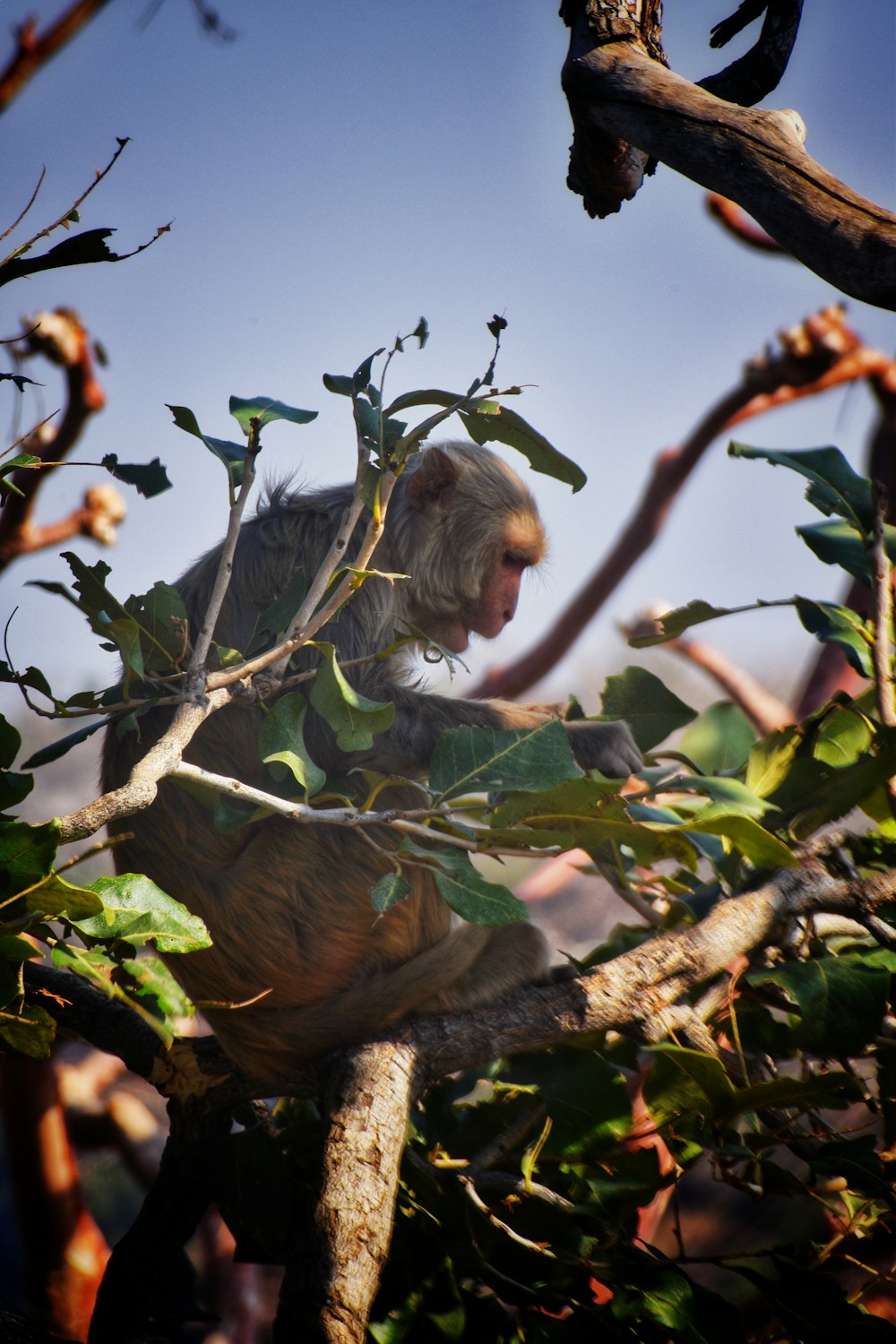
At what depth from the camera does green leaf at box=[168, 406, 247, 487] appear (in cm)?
124

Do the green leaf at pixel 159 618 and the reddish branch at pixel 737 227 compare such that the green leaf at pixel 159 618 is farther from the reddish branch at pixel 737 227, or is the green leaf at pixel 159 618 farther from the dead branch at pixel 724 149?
the reddish branch at pixel 737 227

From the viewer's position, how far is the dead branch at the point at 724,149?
3.23 ft

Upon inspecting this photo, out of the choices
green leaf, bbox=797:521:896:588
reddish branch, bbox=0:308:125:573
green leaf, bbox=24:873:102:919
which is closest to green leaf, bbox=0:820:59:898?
Result: green leaf, bbox=24:873:102:919

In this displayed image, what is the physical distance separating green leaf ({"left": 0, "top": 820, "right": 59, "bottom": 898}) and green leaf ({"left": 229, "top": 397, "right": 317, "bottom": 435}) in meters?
0.59

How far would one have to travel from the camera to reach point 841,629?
1489 mm

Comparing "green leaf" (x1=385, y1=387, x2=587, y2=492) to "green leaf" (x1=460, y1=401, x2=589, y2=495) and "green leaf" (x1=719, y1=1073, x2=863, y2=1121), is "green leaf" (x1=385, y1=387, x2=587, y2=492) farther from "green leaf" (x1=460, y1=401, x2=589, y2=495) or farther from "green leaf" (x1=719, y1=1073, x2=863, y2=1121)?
"green leaf" (x1=719, y1=1073, x2=863, y2=1121)

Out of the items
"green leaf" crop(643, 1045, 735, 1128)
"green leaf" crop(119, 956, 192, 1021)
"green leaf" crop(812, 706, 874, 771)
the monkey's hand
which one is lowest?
"green leaf" crop(119, 956, 192, 1021)

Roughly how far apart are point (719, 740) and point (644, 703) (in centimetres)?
23

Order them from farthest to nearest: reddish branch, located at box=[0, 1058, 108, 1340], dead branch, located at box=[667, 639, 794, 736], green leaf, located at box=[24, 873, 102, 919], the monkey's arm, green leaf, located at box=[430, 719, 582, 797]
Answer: dead branch, located at box=[667, 639, 794, 736] < reddish branch, located at box=[0, 1058, 108, 1340] < the monkey's arm < green leaf, located at box=[430, 719, 582, 797] < green leaf, located at box=[24, 873, 102, 919]

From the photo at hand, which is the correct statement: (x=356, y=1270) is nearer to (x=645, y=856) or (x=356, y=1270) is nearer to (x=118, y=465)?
(x=645, y=856)

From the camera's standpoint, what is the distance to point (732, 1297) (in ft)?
9.52

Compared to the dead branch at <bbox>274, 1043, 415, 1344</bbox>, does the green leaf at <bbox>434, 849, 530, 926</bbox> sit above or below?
above

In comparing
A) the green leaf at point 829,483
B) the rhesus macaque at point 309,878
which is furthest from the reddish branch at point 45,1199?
the green leaf at point 829,483

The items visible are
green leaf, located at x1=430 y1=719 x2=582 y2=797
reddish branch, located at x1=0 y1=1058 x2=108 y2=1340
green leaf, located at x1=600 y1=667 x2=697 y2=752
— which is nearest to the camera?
green leaf, located at x1=430 y1=719 x2=582 y2=797
